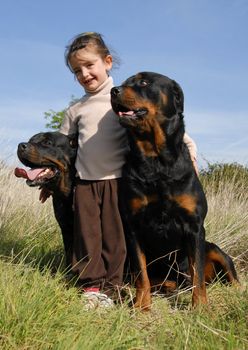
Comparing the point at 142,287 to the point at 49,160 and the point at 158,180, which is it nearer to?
the point at 158,180

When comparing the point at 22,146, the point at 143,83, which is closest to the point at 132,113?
the point at 143,83

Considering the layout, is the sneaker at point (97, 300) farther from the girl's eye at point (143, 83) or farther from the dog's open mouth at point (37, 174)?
the girl's eye at point (143, 83)

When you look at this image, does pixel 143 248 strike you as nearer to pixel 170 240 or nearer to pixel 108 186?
pixel 170 240

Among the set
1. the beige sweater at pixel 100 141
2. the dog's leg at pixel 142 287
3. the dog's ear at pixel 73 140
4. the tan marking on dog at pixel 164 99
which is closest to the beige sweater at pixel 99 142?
the beige sweater at pixel 100 141

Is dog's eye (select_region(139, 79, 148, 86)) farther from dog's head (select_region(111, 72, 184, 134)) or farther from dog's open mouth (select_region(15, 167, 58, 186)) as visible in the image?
dog's open mouth (select_region(15, 167, 58, 186))

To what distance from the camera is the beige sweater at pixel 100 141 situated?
11.2ft

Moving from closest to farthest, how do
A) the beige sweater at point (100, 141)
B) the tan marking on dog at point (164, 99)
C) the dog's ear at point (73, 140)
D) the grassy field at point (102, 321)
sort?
the grassy field at point (102, 321) → the tan marking on dog at point (164, 99) → the beige sweater at point (100, 141) → the dog's ear at point (73, 140)

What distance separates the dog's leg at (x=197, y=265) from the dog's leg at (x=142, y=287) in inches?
11.7

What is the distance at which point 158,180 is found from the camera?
10.3 ft

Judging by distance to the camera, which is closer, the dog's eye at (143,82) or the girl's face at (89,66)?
the dog's eye at (143,82)

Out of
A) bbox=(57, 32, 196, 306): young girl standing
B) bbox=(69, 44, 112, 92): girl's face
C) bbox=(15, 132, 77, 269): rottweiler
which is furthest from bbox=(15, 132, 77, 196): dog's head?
bbox=(69, 44, 112, 92): girl's face

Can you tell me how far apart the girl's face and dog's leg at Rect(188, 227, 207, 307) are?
132 centimetres

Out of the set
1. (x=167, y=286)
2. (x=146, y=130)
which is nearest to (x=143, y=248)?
(x=167, y=286)

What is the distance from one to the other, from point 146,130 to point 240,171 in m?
6.96
